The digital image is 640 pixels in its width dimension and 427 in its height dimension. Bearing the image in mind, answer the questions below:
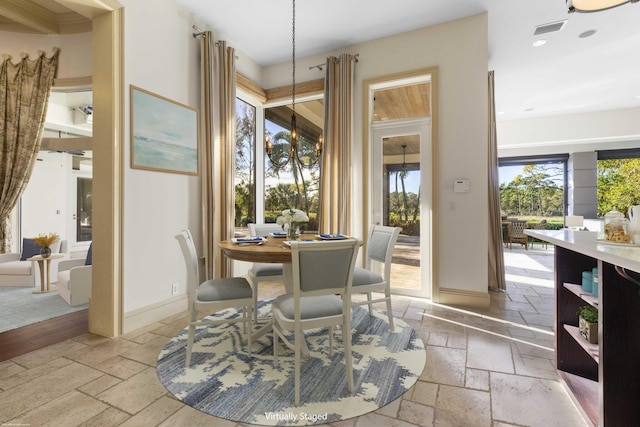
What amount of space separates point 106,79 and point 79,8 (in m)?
0.60

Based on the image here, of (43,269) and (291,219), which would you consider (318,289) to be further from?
(43,269)

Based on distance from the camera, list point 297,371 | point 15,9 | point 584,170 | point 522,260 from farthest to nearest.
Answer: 1. point 584,170
2. point 522,260
3. point 15,9
4. point 297,371

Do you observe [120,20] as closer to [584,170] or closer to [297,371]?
[297,371]

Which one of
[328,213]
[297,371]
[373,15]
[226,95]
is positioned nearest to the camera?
[297,371]

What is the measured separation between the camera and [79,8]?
251 centimetres

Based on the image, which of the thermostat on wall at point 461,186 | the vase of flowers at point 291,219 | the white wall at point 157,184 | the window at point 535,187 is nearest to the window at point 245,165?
the white wall at point 157,184

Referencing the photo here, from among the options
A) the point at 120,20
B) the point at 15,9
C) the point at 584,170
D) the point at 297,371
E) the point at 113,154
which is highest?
the point at 15,9

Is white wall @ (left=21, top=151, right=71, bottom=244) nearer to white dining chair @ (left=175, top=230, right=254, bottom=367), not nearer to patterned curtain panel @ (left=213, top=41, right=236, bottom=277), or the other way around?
patterned curtain panel @ (left=213, top=41, right=236, bottom=277)

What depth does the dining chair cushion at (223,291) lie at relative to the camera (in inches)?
82.6

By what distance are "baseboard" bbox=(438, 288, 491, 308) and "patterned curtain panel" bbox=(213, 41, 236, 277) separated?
2611mm

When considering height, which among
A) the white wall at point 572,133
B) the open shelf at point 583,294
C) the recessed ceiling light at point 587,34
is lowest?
the open shelf at point 583,294

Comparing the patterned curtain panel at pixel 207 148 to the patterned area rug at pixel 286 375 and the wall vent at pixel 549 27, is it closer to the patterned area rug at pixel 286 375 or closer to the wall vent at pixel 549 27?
the patterned area rug at pixel 286 375

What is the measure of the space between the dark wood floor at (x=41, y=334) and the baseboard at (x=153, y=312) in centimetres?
43

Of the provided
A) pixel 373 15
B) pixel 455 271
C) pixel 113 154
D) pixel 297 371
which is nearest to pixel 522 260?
pixel 455 271
